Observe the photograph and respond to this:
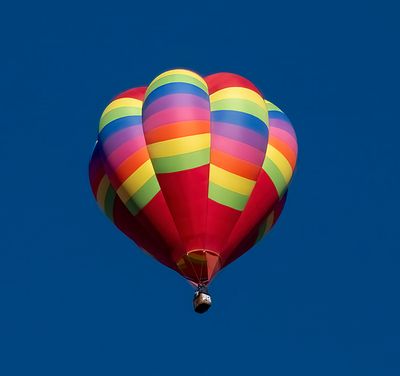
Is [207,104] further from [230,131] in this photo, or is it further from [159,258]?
[159,258]

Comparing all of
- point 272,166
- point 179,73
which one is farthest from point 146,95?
point 272,166

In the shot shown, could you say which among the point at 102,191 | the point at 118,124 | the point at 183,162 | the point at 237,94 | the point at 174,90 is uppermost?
the point at 237,94

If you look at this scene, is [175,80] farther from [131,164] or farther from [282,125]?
[282,125]

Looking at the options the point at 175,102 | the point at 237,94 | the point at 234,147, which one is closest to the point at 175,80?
the point at 175,102

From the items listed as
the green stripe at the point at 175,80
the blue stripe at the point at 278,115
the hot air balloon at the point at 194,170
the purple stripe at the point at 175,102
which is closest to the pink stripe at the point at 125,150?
the hot air balloon at the point at 194,170

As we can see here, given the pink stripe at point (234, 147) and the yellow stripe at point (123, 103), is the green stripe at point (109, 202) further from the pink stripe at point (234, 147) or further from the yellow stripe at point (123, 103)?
the pink stripe at point (234, 147)

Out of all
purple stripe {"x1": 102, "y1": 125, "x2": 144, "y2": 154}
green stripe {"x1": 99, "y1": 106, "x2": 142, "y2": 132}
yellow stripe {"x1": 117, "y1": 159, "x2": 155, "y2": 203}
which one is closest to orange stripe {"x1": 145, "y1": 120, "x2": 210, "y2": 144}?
purple stripe {"x1": 102, "y1": 125, "x2": 144, "y2": 154}

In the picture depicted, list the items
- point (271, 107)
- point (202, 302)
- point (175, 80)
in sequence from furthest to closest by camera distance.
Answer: point (271, 107)
point (175, 80)
point (202, 302)
